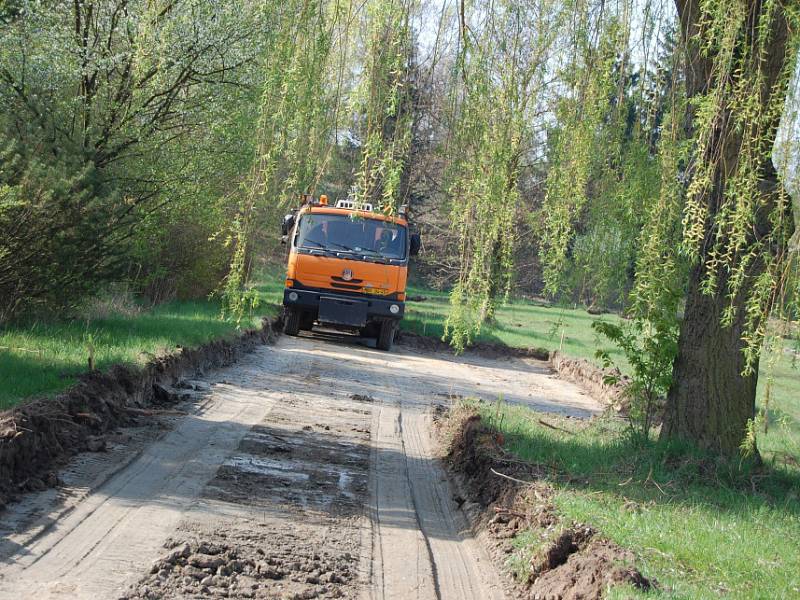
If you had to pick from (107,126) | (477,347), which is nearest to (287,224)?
(107,126)

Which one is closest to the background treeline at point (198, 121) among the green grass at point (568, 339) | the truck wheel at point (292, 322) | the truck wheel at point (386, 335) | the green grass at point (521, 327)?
the green grass at point (568, 339)

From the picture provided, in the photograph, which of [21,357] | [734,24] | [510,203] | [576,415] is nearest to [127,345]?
[21,357]

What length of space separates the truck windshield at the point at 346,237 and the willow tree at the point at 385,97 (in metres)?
13.6

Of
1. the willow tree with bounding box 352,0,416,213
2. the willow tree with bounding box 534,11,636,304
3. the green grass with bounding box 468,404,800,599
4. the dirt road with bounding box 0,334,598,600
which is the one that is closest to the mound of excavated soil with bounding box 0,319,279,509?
the dirt road with bounding box 0,334,598,600

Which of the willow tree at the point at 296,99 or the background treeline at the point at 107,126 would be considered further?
the background treeline at the point at 107,126

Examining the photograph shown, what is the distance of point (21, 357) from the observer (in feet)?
32.4

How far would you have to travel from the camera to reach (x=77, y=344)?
11312mm

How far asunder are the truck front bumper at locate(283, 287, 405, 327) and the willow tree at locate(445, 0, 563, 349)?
12.2 m

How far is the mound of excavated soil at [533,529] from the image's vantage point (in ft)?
17.8

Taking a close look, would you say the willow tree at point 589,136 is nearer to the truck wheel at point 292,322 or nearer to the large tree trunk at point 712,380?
the large tree trunk at point 712,380

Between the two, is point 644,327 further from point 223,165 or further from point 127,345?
point 223,165

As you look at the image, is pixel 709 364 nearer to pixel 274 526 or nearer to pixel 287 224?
pixel 274 526

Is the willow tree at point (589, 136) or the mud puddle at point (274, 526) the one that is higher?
the willow tree at point (589, 136)

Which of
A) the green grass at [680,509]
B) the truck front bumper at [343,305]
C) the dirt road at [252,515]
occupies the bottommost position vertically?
the dirt road at [252,515]
